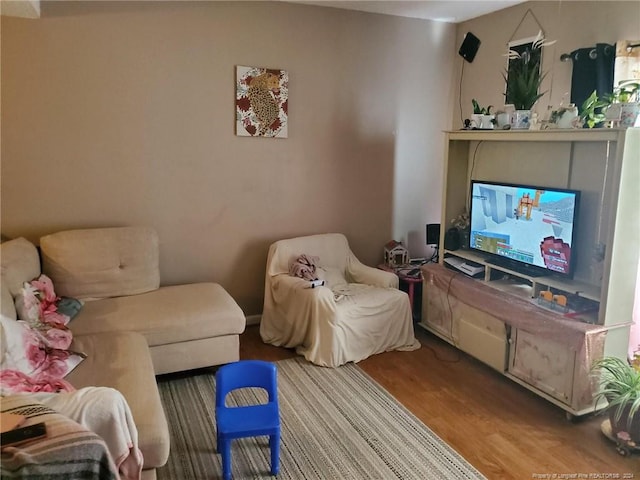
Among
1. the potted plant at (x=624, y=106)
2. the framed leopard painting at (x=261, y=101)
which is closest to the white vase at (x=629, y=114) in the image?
the potted plant at (x=624, y=106)

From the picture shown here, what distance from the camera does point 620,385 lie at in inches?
97.9

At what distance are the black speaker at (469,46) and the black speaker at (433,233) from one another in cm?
139

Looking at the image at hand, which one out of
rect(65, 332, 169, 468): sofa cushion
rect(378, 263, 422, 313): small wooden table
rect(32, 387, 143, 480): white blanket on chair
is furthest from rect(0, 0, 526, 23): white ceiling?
rect(32, 387, 143, 480): white blanket on chair

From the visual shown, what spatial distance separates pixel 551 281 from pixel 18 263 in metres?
3.03

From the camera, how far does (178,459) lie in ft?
7.70

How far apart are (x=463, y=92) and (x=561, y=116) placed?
1.58 metres

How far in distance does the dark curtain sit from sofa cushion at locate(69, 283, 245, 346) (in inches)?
99.7

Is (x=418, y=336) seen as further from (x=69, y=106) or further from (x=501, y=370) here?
(x=69, y=106)

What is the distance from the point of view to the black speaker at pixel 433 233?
4211mm

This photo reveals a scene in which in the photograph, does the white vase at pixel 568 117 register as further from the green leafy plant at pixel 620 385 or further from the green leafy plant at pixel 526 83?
the green leafy plant at pixel 620 385

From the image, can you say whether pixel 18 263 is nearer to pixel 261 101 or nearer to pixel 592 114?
pixel 261 101

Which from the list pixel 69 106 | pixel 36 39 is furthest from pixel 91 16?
pixel 69 106

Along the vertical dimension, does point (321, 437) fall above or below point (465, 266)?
below

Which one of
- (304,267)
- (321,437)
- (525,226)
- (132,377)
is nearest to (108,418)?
(132,377)
